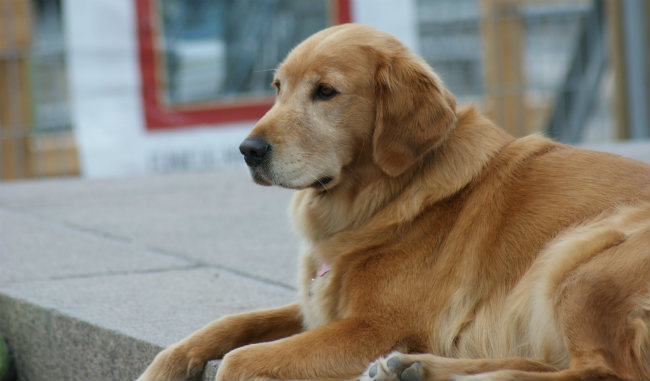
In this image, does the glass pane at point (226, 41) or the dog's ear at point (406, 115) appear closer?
the dog's ear at point (406, 115)

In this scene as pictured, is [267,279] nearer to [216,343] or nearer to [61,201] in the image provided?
[216,343]

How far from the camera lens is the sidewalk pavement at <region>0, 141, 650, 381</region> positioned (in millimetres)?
3592

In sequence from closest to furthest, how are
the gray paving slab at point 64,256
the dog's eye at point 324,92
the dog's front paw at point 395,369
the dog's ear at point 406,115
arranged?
the dog's front paw at point 395,369, the dog's ear at point 406,115, the dog's eye at point 324,92, the gray paving slab at point 64,256

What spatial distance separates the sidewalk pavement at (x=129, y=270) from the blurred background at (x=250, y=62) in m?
1.83

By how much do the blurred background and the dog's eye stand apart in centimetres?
582

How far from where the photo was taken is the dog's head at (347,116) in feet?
10.4

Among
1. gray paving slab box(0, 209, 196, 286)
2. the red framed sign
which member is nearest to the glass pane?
the red framed sign

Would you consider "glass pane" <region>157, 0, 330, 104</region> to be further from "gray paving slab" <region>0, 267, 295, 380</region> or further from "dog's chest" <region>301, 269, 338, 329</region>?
"dog's chest" <region>301, 269, 338, 329</region>

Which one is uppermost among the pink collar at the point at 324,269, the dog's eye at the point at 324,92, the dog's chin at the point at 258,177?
the dog's eye at the point at 324,92

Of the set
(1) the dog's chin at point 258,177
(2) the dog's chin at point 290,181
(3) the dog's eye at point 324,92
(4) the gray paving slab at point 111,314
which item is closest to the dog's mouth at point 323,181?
(2) the dog's chin at point 290,181

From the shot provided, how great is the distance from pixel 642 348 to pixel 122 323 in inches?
78.2

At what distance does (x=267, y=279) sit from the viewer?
14.3 ft

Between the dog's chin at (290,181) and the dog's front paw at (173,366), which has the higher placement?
the dog's chin at (290,181)

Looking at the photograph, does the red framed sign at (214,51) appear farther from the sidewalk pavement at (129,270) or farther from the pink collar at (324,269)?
the pink collar at (324,269)
